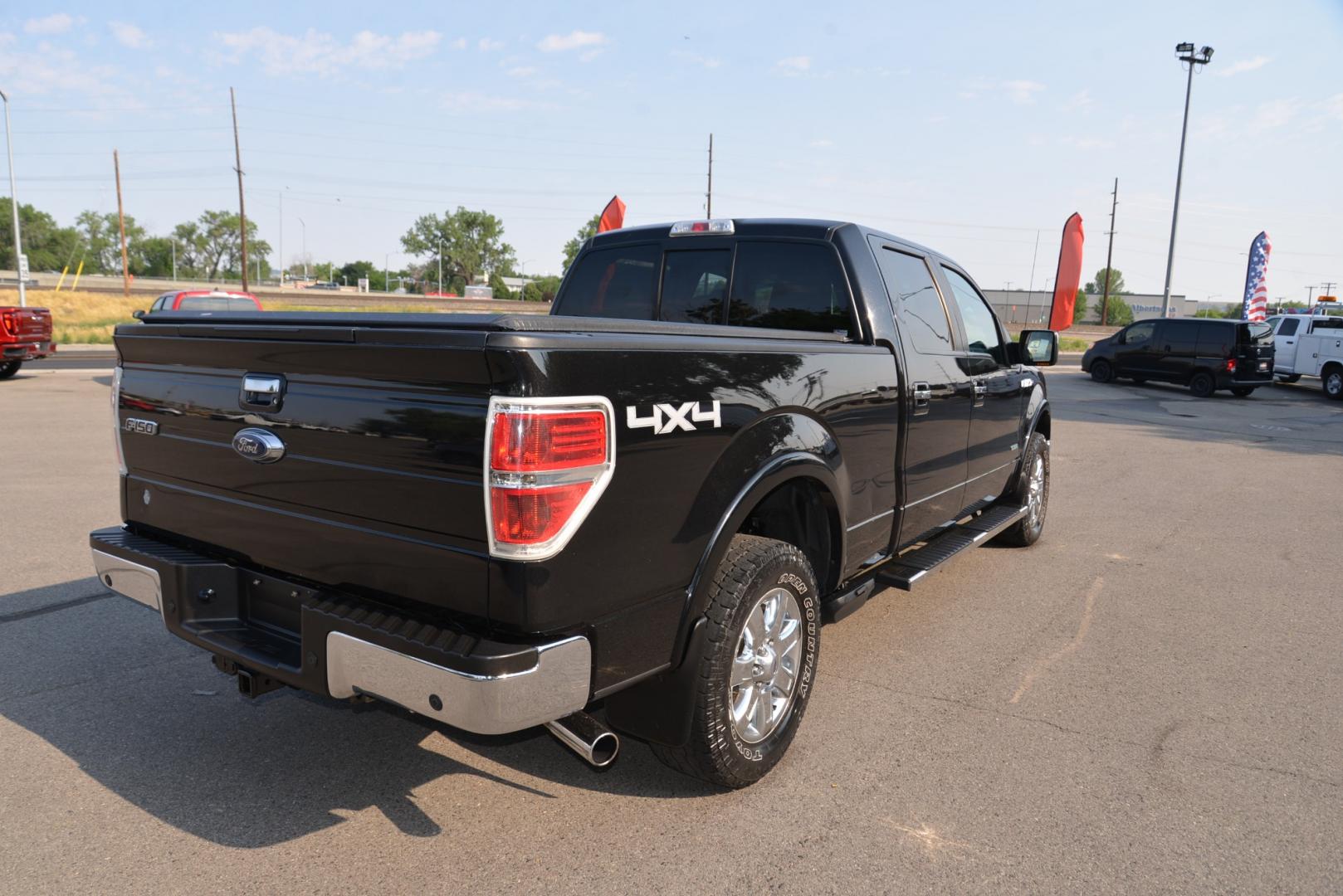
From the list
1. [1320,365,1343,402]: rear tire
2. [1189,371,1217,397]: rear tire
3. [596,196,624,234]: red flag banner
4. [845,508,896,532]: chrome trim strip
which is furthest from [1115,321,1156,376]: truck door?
[845,508,896,532]: chrome trim strip

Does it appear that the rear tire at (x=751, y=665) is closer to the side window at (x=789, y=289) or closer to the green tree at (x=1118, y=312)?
the side window at (x=789, y=289)

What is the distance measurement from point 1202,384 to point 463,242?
100 metres

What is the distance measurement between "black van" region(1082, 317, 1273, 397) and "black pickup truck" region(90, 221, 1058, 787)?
67.5 ft

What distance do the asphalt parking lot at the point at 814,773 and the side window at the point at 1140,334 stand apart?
1941 cm

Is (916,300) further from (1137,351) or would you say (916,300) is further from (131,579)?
(1137,351)

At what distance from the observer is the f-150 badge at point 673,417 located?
2.47 m

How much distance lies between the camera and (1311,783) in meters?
3.30

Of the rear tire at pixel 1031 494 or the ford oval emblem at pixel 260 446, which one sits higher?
the ford oval emblem at pixel 260 446

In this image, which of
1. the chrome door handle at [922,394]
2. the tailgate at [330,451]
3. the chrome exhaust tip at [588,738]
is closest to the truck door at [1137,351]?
the chrome door handle at [922,394]

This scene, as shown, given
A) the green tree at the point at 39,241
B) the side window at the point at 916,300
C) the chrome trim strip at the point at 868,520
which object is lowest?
the chrome trim strip at the point at 868,520

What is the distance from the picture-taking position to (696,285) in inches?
172

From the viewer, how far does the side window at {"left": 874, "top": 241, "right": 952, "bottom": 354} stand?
14.0ft

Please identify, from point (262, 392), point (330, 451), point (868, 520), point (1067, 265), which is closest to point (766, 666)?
point (868, 520)

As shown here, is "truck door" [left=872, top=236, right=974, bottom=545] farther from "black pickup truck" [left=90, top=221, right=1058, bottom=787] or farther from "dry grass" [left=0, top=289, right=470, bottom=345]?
"dry grass" [left=0, top=289, right=470, bottom=345]
